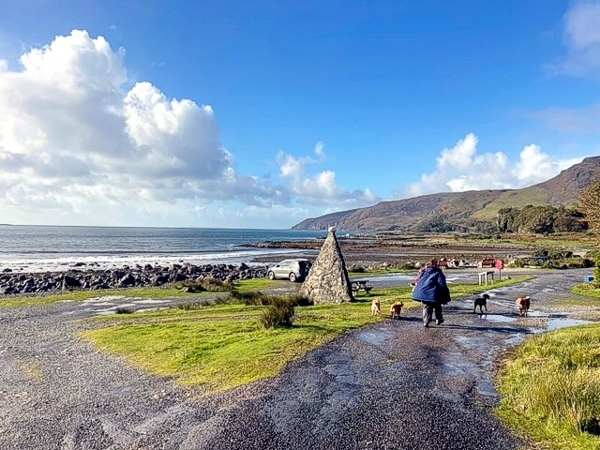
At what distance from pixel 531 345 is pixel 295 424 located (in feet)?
23.5

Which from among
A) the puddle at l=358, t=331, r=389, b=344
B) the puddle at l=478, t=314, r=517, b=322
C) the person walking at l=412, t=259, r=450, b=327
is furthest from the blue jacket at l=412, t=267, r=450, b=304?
the puddle at l=478, t=314, r=517, b=322

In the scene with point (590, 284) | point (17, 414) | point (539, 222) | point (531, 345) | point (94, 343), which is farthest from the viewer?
point (539, 222)

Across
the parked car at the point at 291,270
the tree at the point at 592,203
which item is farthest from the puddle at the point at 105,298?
the tree at the point at 592,203

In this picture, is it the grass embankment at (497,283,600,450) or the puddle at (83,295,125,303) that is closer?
the grass embankment at (497,283,600,450)

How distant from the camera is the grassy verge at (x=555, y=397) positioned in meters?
6.21

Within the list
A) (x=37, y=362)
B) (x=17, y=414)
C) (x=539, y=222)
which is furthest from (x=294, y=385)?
(x=539, y=222)

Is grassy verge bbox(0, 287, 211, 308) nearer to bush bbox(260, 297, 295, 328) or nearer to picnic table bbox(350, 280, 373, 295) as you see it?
picnic table bbox(350, 280, 373, 295)

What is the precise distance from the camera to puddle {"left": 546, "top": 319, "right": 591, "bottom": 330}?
1452 cm

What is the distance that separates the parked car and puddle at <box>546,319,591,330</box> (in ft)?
74.8

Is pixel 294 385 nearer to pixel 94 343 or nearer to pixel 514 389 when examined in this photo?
pixel 514 389

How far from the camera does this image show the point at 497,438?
6195 mm

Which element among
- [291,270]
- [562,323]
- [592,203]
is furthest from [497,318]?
[291,270]

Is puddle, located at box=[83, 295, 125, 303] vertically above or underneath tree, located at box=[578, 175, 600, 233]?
underneath

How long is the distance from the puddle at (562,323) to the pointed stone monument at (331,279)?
8.23 m
